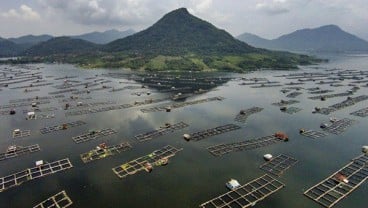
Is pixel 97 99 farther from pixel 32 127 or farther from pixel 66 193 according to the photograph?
pixel 66 193

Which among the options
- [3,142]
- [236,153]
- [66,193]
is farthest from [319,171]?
[3,142]

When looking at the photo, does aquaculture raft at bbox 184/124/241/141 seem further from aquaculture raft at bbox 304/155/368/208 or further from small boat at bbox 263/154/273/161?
aquaculture raft at bbox 304/155/368/208

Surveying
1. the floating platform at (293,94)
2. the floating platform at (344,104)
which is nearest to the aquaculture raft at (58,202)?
the floating platform at (344,104)

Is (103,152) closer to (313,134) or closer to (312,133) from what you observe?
(313,134)

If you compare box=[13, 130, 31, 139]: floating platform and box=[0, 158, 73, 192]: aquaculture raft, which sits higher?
box=[0, 158, 73, 192]: aquaculture raft

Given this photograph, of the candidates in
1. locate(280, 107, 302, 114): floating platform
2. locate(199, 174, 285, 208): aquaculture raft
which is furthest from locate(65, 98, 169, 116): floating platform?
locate(199, 174, 285, 208): aquaculture raft

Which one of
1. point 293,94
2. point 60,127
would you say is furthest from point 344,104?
point 60,127
